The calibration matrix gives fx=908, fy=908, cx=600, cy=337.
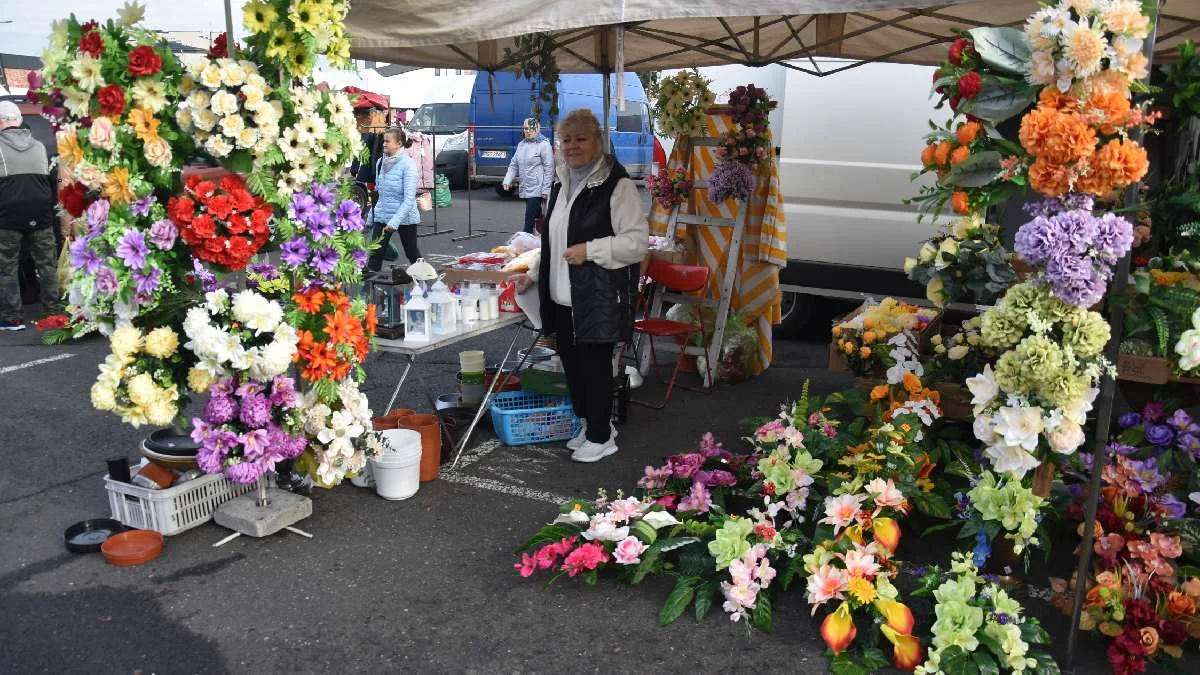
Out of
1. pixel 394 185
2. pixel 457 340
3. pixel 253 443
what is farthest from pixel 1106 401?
pixel 394 185

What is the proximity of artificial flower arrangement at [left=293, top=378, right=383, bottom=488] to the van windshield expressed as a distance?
56.5ft

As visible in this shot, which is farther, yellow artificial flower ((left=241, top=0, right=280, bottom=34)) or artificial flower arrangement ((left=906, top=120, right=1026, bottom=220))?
yellow artificial flower ((left=241, top=0, right=280, bottom=34))

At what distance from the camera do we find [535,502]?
13.9ft

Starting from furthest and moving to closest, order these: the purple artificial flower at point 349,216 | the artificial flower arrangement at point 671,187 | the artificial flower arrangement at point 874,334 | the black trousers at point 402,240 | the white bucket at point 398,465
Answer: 1. the black trousers at point 402,240
2. the artificial flower arrangement at point 671,187
3. the artificial flower arrangement at point 874,334
4. the white bucket at point 398,465
5. the purple artificial flower at point 349,216

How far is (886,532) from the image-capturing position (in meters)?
3.40

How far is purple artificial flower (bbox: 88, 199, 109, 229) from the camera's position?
3330 mm

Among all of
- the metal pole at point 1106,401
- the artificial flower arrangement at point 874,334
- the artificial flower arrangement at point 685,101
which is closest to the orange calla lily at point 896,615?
the metal pole at point 1106,401

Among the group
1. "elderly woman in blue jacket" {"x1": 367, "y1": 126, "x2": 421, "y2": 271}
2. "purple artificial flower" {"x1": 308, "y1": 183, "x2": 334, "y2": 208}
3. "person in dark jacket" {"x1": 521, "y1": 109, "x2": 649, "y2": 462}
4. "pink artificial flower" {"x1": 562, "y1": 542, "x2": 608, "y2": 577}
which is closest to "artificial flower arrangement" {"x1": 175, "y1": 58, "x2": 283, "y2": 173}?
"purple artificial flower" {"x1": 308, "y1": 183, "x2": 334, "y2": 208}

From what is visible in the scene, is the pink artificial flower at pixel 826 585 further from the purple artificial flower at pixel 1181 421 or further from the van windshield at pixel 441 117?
the van windshield at pixel 441 117

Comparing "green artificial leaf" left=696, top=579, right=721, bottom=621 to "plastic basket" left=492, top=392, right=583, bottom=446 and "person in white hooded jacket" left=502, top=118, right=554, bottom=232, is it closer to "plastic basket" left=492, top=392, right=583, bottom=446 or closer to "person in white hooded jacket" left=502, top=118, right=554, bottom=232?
"plastic basket" left=492, top=392, right=583, bottom=446

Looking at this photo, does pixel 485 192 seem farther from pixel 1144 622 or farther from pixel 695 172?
pixel 1144 622

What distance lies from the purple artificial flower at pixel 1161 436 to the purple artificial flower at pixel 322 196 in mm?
3399

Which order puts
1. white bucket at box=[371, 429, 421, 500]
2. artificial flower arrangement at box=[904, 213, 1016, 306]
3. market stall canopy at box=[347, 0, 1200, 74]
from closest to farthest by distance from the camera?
artificial flower arrangement at box=[904, 213, 1016, 306]
market stall canopy at box=[347, 0, 1200, 74]
white bucket at box=[371, 429, 421, 500]

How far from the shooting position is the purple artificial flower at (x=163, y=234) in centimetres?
335
